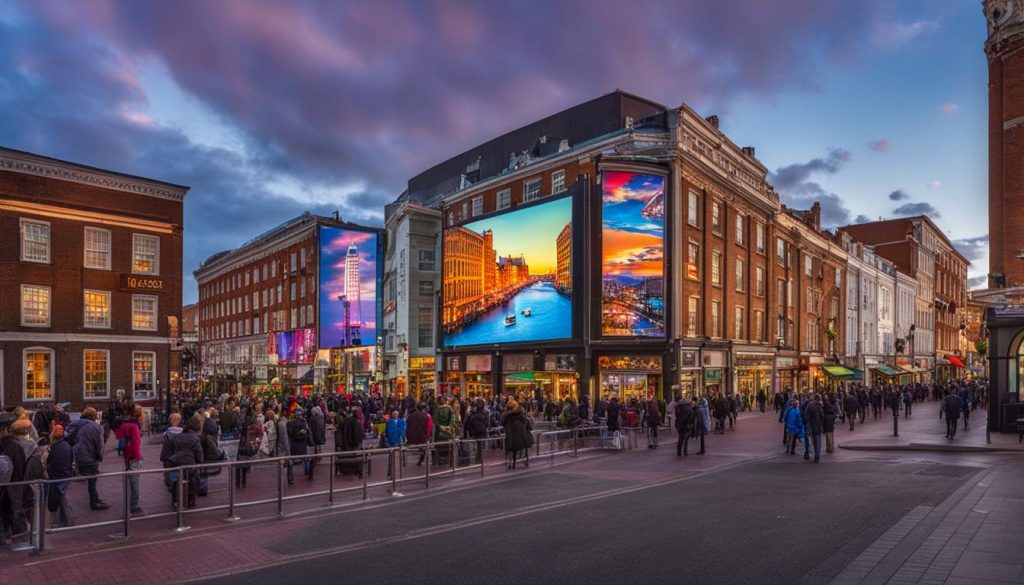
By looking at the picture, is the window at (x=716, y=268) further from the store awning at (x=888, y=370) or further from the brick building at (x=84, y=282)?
the store awning at (x=888, y=370)

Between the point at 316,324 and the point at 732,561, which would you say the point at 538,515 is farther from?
the point at 316,324

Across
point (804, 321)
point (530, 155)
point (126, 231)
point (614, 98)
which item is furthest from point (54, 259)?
point (804, 321)

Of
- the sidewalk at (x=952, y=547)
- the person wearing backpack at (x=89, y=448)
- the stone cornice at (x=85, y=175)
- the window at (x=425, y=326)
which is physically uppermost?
the stone cornice at (x=85, y=175)

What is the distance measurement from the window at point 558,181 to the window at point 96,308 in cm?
2446

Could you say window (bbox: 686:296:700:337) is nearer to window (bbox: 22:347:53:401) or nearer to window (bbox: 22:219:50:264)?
window (bbox: 22:347:53:401)

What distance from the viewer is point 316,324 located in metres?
62.7

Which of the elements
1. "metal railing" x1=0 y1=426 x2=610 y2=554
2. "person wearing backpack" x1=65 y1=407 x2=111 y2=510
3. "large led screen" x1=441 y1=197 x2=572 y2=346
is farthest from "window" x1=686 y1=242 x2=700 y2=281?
"person wearing backpack" x1=65 y1=407 x2=111 y2=510

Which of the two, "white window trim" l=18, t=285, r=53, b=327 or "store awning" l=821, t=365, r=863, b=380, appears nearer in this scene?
"white window trim" l=18, t=285, r=53, b=327

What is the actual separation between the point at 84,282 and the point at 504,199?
80.7 feet

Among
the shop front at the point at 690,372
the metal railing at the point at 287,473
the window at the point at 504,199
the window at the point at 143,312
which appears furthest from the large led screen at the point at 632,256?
the window at the point at 143,312

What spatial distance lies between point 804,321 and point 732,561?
53.0 m

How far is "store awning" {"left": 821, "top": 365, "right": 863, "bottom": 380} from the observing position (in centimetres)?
5048

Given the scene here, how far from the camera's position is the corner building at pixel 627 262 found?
126 feet

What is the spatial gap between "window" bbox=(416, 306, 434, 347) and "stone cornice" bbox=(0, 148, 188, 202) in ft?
67.8
